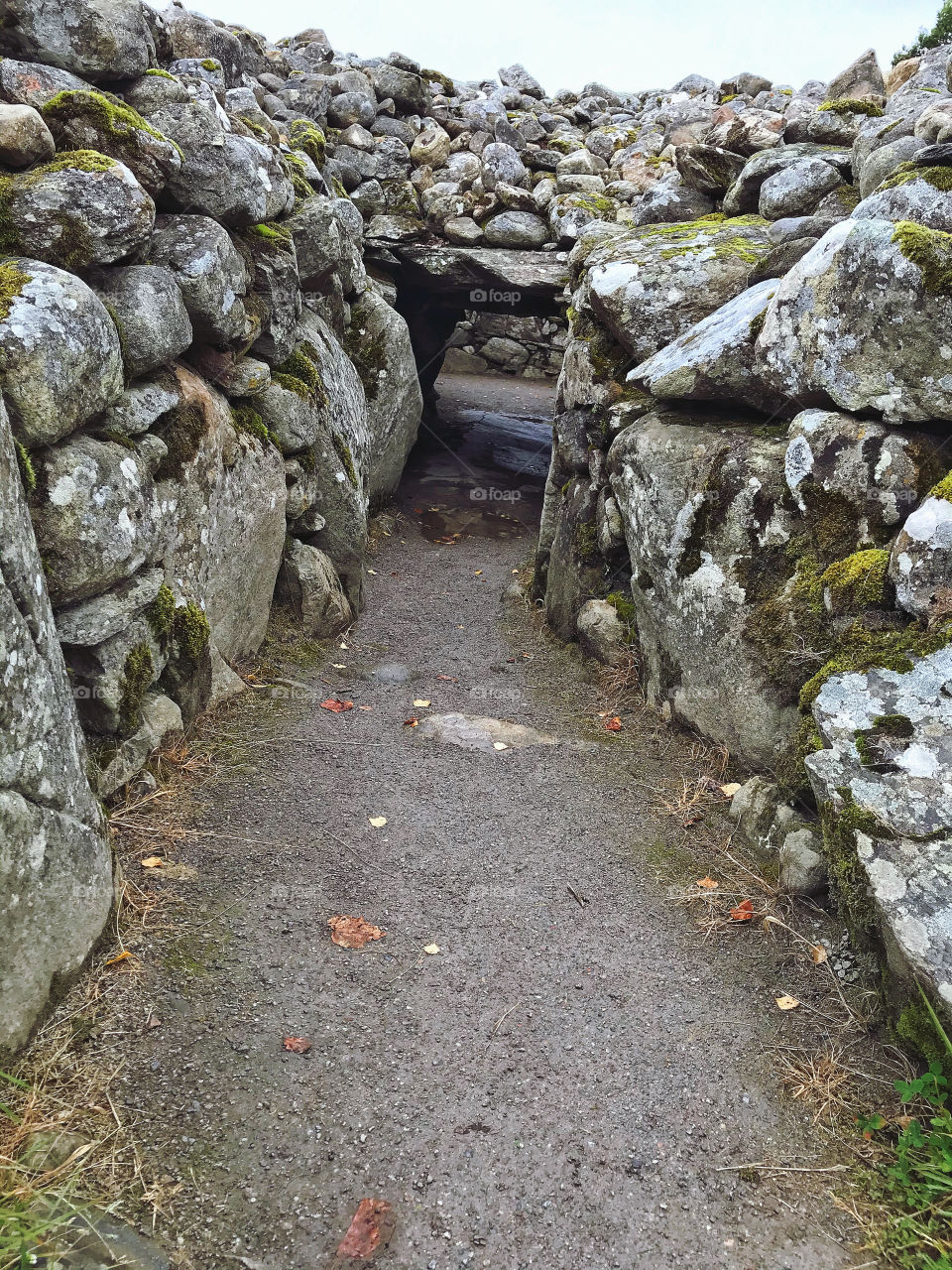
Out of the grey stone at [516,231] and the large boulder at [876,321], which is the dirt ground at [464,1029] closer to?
the large boulder at [876,321]

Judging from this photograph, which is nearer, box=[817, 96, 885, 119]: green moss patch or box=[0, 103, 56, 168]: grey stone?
box=[0, 103, 56, 168]: grey stone

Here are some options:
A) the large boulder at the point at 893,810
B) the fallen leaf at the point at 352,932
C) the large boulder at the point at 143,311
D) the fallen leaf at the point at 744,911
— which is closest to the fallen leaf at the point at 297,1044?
the fallen leaf at the point at 352,932

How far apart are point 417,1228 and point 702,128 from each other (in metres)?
14.3

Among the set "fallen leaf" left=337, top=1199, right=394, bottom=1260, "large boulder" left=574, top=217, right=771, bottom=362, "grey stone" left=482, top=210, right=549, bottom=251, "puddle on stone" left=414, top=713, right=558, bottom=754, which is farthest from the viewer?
"grey stone" left=482, top=210, right=549, bottom=251

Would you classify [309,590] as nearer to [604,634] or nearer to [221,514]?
[221,514]

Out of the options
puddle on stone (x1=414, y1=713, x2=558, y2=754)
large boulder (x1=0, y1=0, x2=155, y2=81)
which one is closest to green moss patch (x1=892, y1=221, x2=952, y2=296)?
puddle on stone (x1=414, y1=713, x2=558, y2=754)

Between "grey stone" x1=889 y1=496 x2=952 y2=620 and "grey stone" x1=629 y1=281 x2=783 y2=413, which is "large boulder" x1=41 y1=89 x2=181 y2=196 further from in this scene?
"grey stone" x1=889 y1=496 x2=952 y2=620

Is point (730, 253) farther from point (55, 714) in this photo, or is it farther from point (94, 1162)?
point (94, 1162)

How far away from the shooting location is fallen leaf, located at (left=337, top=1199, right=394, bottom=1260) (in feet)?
9.30

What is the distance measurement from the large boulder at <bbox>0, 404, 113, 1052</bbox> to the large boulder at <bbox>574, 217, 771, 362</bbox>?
18.7 feet

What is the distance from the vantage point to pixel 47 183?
457 centimetres

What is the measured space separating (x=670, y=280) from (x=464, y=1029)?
6.54 metres

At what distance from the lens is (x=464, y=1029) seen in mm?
3752

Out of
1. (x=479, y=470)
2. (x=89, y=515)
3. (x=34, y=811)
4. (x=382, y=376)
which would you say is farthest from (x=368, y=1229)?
(x=479, y=470)
